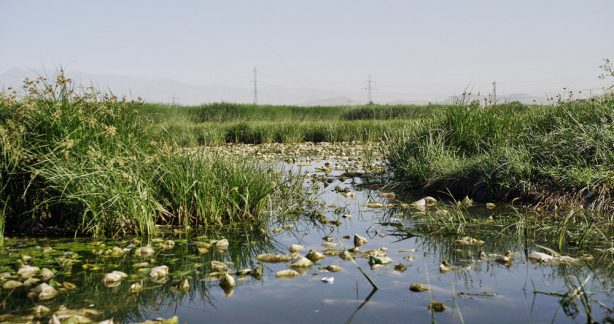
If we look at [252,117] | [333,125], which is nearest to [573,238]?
[333,125]

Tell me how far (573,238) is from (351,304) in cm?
293

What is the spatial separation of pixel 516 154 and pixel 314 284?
16.8 feet

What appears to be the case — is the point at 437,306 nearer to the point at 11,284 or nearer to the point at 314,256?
the point at 314,256

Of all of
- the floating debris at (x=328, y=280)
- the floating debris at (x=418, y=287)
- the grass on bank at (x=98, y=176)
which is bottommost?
the floating debris at (x=328, y=280)

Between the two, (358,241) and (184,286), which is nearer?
(184,286)

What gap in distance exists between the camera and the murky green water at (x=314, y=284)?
13.1ft

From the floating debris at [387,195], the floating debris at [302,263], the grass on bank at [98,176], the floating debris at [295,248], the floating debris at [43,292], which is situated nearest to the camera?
the floating debris at [43,292]

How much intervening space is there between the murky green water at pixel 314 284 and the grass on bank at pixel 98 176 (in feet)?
1.35

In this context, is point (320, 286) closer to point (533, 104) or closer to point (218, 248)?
point (218, 248)

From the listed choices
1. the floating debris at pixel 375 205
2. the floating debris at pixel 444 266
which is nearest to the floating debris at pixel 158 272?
the floating debris at pixel 444 266

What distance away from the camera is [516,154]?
8703 millimetres


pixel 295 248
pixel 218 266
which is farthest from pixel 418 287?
pixel 218 266

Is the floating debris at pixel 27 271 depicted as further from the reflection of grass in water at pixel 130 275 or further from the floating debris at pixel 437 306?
the floating debris at pixel 437 306

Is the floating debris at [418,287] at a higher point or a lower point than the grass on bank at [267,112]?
lower
